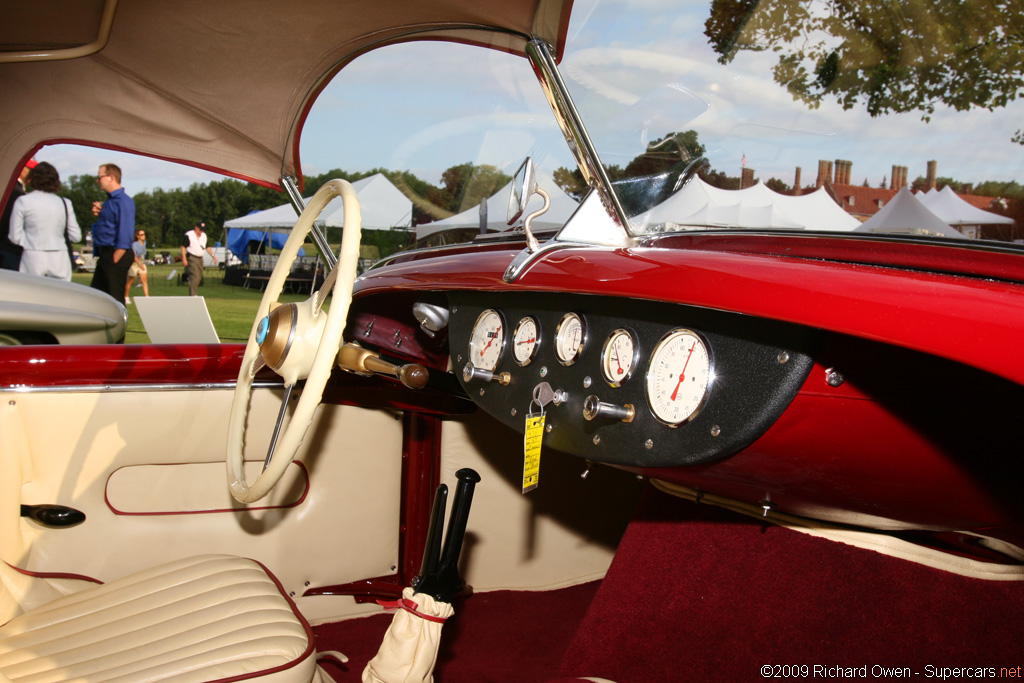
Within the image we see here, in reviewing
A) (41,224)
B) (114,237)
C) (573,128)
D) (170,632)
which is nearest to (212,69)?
(573,128)

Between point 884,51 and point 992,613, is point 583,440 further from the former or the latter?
point 992,613

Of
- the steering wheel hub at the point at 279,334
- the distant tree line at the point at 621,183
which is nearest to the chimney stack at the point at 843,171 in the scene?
the distant tree line at the point at 621,183

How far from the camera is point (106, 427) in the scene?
189cm

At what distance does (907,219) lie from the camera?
1132 millimetres

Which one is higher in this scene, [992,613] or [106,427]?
[106,427]

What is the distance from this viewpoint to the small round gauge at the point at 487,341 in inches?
63.9

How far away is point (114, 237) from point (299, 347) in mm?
5700

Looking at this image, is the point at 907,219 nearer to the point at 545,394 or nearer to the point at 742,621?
the point at 545,394

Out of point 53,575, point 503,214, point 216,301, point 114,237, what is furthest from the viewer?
point 216,301

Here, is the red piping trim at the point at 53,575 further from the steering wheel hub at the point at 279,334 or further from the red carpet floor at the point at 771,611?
the red carpet floor at the point at 771,611

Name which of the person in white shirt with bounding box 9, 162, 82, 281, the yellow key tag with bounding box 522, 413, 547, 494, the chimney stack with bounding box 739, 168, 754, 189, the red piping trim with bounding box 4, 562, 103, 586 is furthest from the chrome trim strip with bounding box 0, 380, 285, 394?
the person in white shirt with bounding box 9, 162, 82, 281

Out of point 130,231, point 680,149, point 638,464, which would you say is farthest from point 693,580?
point 130,231

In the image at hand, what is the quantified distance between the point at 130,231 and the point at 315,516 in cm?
526

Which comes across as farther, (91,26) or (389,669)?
(91,26)
